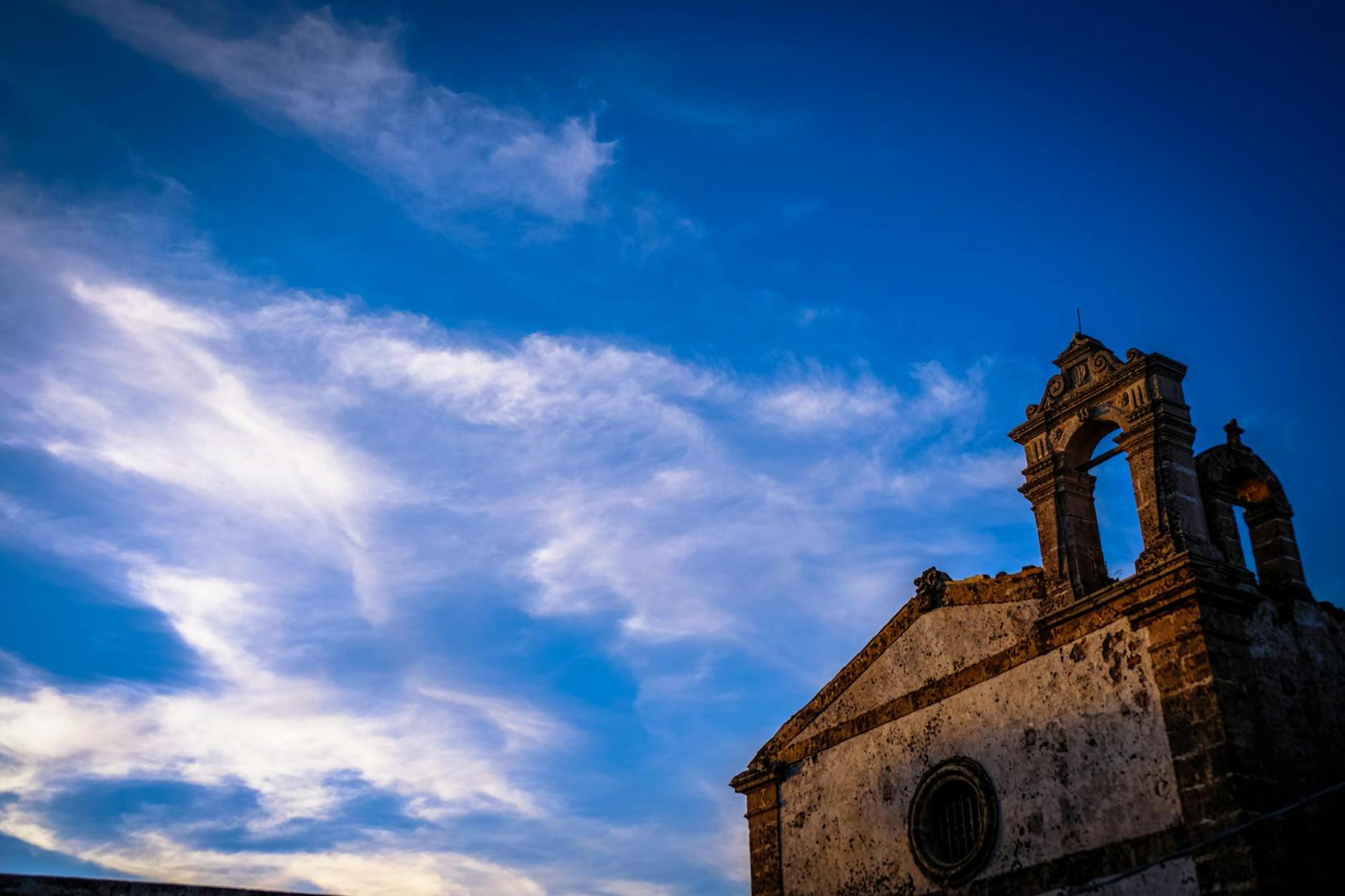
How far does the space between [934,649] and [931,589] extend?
97cm

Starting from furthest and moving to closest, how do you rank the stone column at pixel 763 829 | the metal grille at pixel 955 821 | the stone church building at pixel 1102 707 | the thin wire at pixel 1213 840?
the stone column at pixel 763 829, the metal grille at pixel 955 821, the stone church building at pixel 1102 707, the thin wire at pixel 1213 840

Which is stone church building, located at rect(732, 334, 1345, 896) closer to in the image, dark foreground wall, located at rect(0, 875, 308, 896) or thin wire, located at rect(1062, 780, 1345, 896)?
thin wire, located at rect(1062, 780, 1345, 896)

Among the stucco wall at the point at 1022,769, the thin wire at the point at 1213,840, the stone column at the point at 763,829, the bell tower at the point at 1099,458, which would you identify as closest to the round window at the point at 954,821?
the stucco wall at the point at 1022,769

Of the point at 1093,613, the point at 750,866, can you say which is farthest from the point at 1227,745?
the point at 750,866

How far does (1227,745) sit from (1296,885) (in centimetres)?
140

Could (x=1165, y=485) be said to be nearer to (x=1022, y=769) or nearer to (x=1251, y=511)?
(x=1251, y=511)

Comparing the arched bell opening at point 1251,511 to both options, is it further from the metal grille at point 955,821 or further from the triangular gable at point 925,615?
the metal grille at point 955,821

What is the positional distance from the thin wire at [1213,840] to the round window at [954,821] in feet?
6.16

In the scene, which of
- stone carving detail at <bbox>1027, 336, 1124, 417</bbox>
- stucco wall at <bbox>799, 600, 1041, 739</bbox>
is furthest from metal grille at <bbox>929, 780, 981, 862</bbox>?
stone carving detail at <bbox>1027, 336, 1124, 417</bbox>

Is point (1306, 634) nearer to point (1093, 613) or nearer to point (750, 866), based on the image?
point (1093, 613)

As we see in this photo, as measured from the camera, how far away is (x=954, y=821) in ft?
48.8

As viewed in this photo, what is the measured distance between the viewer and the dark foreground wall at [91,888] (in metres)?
13.0

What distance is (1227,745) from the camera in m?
11.4

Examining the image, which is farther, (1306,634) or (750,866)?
(750,866)
